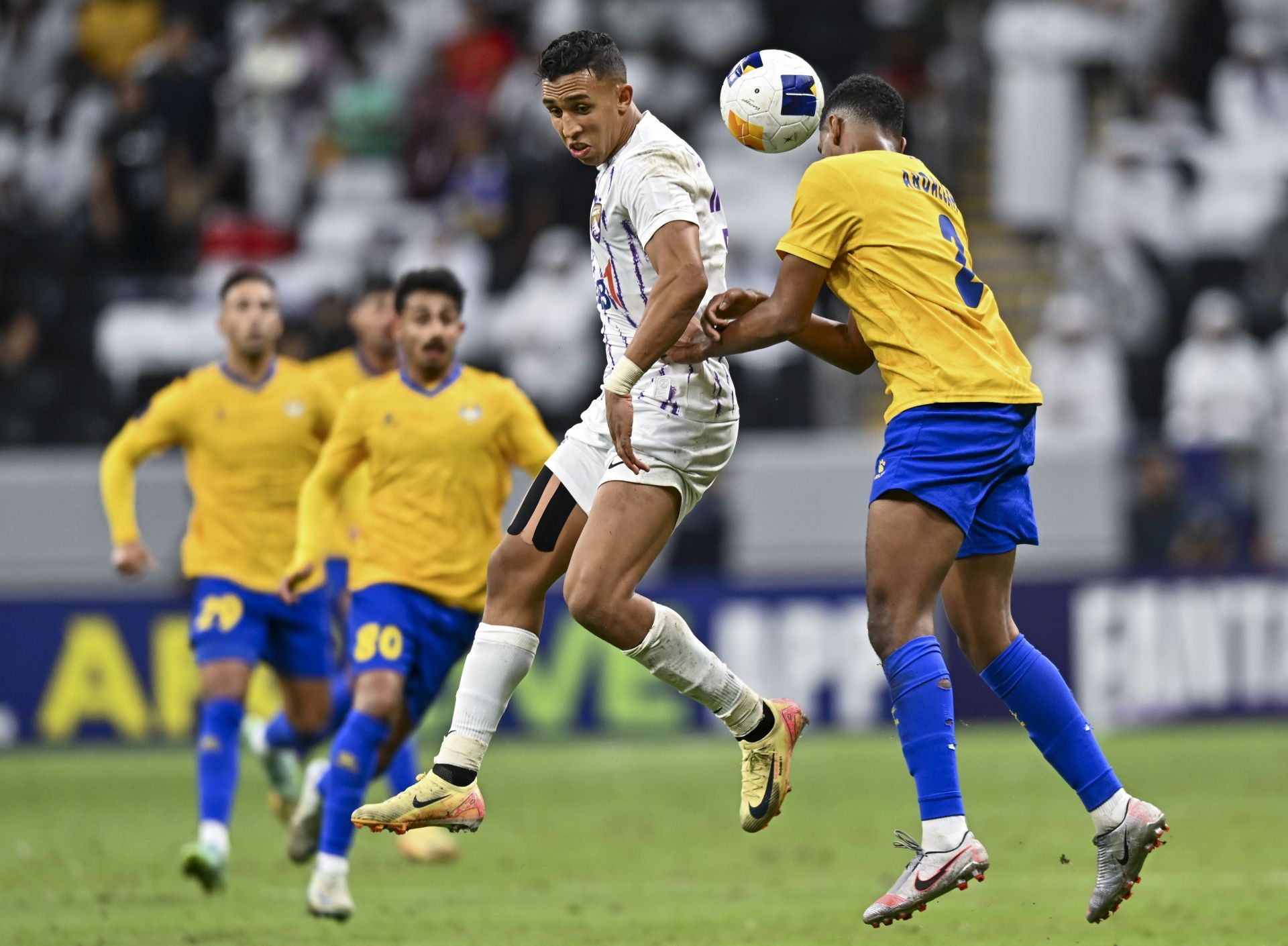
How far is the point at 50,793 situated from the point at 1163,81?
1166 centimetres

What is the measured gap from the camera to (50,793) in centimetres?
1336

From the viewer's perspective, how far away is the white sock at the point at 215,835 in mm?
8750

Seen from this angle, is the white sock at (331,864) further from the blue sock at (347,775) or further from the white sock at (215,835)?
the white sock at (215,835)

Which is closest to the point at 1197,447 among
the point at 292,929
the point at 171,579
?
the point at 171,579

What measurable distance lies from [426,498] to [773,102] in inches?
112

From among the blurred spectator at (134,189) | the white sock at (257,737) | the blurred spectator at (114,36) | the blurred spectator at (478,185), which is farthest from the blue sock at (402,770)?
the blurred spectator at (114,36)

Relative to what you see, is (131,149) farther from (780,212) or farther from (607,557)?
(607,557)

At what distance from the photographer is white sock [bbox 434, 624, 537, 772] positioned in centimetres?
692

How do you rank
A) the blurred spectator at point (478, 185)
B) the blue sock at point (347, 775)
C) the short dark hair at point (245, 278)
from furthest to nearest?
the blurred spectator at point (478, 185) → the short dark hair at point (245, 278) → the blue sock at point (347, 775)

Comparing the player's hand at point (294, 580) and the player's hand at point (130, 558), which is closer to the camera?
the player's hand at point (294, 580)

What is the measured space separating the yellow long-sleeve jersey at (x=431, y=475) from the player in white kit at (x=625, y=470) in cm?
176

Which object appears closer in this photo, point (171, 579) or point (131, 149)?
point (171, 579)

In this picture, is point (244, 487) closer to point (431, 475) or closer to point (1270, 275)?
point (431, 475)

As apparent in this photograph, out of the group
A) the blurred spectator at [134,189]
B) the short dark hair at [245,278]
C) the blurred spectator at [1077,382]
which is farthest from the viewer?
the blurred spectator at [134,189]
